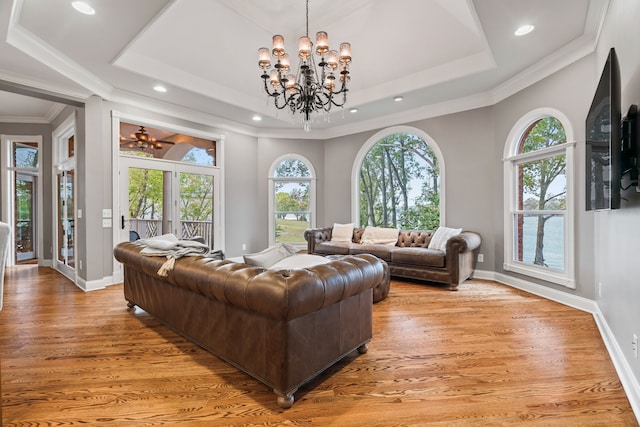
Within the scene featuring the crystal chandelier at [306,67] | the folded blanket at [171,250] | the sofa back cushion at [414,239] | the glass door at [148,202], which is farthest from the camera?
the sofa back cushion at [414,239]

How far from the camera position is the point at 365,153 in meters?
6.23

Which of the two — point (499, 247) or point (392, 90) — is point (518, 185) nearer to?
point (499, 247)

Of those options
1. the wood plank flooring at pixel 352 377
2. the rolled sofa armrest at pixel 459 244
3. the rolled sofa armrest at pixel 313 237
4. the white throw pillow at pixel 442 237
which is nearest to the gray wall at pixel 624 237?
the wood plank flooring at pixel 352 377

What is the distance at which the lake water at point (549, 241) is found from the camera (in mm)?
3736

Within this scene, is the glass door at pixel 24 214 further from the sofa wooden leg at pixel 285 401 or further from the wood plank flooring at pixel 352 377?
the sofa wooden leg at pixel 285 401

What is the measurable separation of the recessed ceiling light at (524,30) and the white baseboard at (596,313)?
292cm

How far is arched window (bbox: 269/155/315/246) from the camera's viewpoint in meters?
6.68

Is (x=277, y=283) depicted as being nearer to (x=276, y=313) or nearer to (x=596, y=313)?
(x=276, y=313)

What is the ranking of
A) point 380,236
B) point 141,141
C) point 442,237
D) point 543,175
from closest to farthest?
point 543,175, point 442,237, point 141,141, point 380,236

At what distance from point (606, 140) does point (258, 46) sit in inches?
157

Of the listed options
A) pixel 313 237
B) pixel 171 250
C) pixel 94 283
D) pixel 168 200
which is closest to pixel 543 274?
pixel 313 237

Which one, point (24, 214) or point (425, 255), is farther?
point (24, 214)

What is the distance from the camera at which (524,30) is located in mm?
3059

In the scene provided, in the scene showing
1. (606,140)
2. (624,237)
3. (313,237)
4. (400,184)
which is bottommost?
(313,237)
